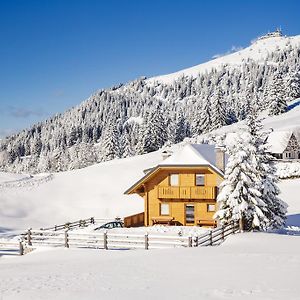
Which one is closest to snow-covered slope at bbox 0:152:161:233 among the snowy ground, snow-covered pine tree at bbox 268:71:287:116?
the snowy ground

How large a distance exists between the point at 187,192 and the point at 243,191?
36.9 ft

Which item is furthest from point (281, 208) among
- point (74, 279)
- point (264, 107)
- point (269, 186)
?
point (264, 107)

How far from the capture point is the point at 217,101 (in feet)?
330

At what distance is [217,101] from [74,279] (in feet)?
288

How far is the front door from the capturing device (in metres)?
39.3

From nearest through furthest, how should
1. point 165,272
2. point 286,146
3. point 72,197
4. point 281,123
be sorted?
1. point 165,272
2. point 72,197
3. point 286,146
4. point 281,123

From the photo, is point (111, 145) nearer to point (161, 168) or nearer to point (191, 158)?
point (161, 168)

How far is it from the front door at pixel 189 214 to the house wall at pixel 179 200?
21 centimetres

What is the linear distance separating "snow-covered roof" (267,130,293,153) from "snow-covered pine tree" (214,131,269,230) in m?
46.2

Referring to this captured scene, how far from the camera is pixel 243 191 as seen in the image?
1091 inches

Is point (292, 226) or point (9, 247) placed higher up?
point (9, 247)

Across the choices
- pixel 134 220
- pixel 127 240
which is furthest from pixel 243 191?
pixel 134 220

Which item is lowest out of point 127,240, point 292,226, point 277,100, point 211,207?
point 292,226

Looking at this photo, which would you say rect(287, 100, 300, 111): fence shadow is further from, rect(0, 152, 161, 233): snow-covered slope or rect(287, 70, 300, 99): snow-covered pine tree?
rect(0, 152, 161, 233): snow-covered slope
